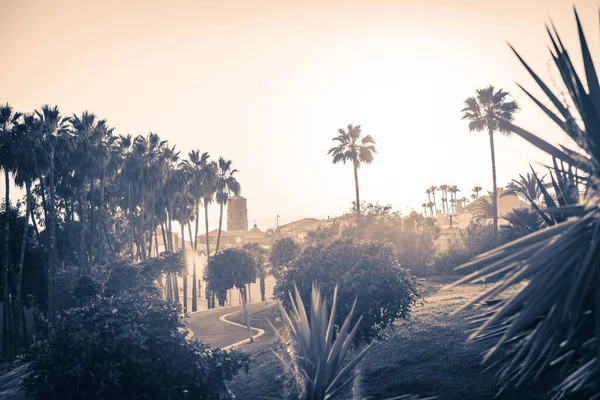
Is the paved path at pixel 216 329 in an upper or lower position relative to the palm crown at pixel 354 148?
lower

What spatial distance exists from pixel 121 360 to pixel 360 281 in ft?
19.4

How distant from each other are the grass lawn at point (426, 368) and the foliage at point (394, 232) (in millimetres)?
18850

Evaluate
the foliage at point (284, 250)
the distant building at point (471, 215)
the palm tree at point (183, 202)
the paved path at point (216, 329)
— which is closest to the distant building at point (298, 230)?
the foliage at point (284, 250)

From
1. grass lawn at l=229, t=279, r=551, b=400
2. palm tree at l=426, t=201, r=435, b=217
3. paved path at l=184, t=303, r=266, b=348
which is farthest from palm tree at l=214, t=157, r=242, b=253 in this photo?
palm tree at l=426, t=201, r=435, b=217

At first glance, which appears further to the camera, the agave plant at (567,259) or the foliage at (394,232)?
the foliage at (394,232)

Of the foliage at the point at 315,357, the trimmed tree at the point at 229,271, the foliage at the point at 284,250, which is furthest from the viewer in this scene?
the foliage at the point at 284,250

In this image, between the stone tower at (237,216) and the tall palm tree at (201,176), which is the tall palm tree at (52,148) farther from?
the stone tower at (237,216)

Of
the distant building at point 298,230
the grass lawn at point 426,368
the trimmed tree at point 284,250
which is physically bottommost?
the grass lawn at point 426,368

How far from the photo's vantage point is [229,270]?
27.6 metres

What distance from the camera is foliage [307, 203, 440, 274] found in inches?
1500

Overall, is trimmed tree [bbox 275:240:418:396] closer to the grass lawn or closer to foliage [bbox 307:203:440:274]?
the grass lawn

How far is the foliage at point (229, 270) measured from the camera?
27.6 metres

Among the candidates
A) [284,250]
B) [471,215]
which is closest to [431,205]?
[471,215]

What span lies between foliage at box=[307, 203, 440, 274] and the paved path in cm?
890
